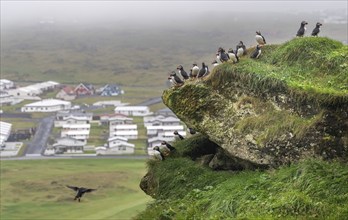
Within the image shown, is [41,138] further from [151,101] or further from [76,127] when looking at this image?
[151,101]

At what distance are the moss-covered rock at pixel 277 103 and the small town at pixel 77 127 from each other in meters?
60.7

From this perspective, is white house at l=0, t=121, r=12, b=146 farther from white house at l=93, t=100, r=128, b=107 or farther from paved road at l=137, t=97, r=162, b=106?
paved road at l=137, t=97, r=162, b=106

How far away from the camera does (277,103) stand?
15852 mm

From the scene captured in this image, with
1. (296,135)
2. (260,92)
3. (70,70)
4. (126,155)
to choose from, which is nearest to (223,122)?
(260,92)

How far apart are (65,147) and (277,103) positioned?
70.6m

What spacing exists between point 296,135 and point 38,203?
39.8 m

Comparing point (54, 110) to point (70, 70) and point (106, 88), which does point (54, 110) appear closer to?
point (106, 88)

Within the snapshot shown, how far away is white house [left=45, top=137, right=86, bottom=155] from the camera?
81.5 metres

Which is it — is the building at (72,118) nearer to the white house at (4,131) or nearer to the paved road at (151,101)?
the white house at (4,131)

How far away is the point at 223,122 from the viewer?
55.2 ft

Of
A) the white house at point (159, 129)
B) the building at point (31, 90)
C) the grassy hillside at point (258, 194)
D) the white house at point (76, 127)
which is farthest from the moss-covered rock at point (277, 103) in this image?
the building at point (31, 90)

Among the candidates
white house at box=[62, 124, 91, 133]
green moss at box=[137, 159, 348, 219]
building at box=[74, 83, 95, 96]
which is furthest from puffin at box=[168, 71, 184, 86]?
building at box=[74, 83, 95, 96]

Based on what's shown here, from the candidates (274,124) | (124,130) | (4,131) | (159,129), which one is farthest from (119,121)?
(274,124)

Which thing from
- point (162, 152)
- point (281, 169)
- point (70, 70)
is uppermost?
point (281, 169)
